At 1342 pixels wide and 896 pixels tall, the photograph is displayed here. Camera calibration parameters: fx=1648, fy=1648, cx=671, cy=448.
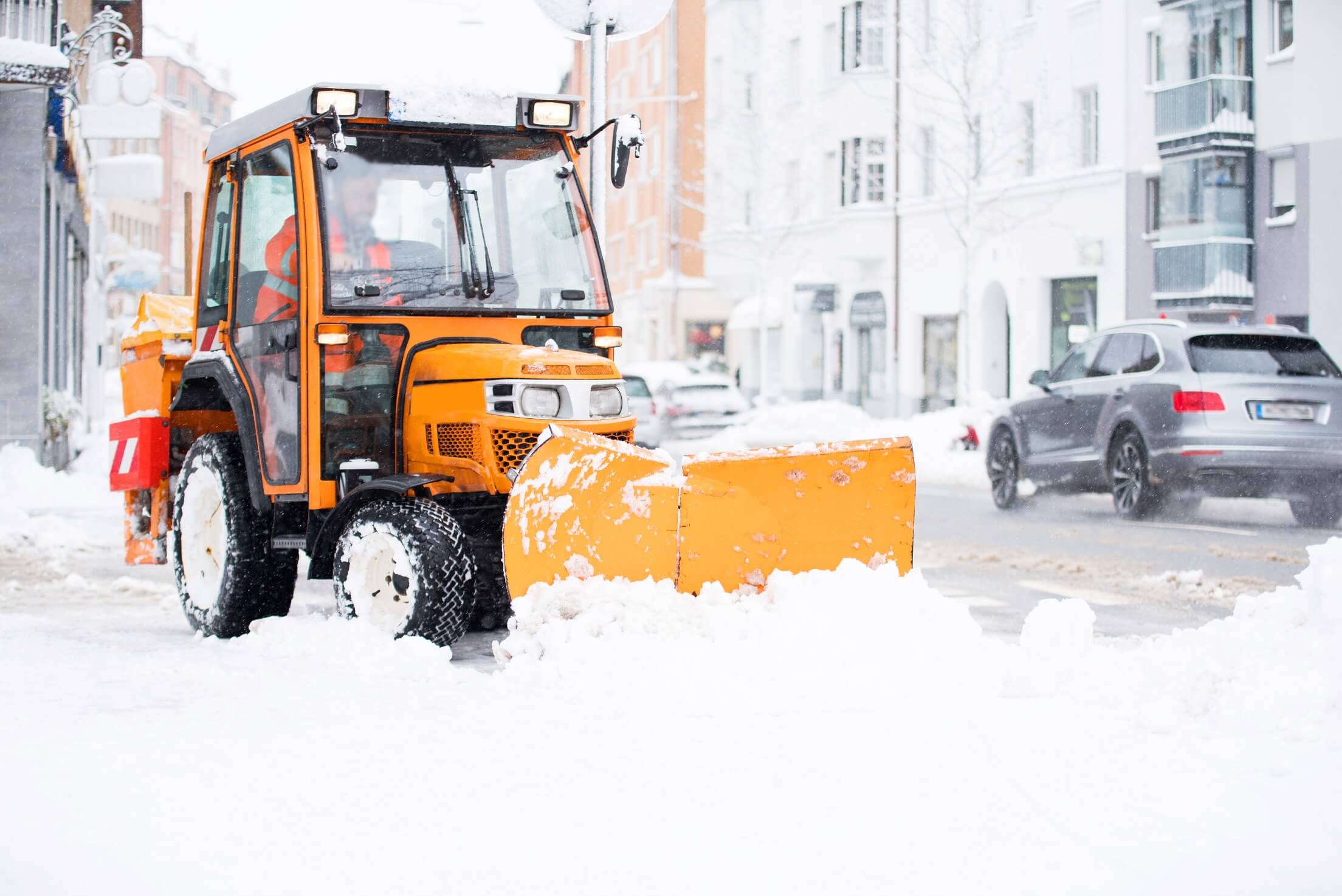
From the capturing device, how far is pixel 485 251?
732 centimetres

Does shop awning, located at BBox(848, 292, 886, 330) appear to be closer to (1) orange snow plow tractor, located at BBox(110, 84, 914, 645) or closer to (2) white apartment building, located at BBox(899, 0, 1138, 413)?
(2) white apartment building, located at BBox(899, 0, 1138, 413)

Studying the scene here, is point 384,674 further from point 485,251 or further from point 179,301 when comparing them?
point 179,301

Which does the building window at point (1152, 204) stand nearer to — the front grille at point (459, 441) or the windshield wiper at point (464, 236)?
the windshield wiper at point (464, 236)

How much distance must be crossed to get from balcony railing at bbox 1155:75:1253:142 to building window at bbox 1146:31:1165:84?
4.15 feet

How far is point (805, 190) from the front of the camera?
44.3 metres

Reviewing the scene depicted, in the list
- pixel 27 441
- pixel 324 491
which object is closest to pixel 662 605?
pixel 324 491

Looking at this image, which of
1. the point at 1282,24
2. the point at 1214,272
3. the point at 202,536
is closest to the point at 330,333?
the point at 202,536

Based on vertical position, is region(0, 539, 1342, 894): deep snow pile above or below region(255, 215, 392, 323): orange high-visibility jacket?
below

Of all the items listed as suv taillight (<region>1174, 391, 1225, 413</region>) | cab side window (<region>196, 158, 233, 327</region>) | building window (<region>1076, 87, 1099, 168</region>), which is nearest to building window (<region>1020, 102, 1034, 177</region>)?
building window (<region>1076, 87, 1099, 168</region>)

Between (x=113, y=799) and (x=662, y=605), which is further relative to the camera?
(x=662, y=605)

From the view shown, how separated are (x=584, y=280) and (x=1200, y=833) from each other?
416 centimetres

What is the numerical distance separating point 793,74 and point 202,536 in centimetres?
3844

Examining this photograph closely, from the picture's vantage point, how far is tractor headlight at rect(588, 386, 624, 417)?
715 cm

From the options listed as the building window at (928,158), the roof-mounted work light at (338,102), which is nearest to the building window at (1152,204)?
the building window at (928,158)
